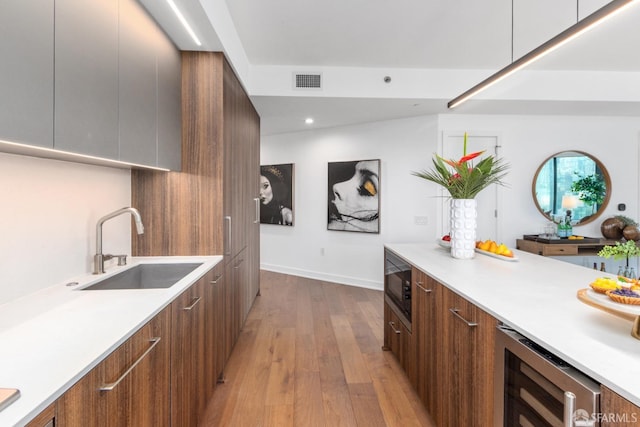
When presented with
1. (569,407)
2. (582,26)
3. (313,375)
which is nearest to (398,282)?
(313,375)

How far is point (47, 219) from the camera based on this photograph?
1490 millimetres

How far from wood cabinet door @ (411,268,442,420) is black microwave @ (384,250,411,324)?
0.12 meters

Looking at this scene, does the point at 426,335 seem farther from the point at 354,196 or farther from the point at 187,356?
the point at 354,196

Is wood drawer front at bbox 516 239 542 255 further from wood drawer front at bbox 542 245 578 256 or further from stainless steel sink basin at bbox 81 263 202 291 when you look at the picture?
stainless steel sink basin at bbox 81 263 202 291

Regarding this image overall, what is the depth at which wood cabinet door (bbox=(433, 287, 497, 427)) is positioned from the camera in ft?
4.07

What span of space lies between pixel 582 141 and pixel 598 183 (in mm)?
622

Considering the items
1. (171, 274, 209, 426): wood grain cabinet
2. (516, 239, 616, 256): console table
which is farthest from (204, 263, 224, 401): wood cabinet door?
(516, 239, 616, 256): console table

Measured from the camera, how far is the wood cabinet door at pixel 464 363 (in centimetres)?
124

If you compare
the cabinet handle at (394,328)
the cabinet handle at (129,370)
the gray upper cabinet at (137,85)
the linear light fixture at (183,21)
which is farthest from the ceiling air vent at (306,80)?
the cabinet handle at (129,370)

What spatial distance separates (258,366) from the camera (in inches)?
101

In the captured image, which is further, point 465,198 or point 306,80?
point 306,80

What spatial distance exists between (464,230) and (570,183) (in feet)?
11.2

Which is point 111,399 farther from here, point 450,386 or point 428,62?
point 428,62

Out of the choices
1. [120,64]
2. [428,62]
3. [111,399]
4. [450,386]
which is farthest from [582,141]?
[111,399]
